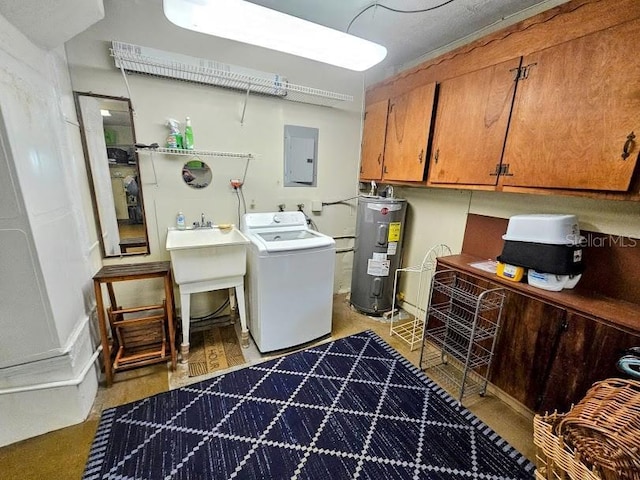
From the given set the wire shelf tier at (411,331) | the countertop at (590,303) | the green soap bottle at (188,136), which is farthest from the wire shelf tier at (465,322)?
the green soap bottle at (188,136)

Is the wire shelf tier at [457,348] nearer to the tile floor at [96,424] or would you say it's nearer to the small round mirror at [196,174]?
the tile floor at [96,424]

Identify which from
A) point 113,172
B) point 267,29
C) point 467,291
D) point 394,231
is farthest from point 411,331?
point 113,172

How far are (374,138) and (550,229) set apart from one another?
5.87 feet

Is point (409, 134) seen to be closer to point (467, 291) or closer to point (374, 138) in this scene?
point (374, 138)

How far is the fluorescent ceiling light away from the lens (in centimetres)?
124

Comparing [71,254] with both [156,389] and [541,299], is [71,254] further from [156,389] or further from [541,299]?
[541,299]

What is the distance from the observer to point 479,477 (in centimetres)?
135

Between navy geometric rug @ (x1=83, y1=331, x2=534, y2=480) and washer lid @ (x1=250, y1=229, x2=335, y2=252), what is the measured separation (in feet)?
3.15

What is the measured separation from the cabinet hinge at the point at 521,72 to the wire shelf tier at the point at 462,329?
4.27ft

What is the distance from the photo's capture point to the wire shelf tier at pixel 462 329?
1.80m

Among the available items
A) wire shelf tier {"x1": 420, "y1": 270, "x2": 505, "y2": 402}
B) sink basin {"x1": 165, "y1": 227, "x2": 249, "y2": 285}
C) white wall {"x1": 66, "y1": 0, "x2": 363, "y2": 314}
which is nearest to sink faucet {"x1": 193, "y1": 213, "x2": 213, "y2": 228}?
white wall {"x1": 66, "y1": 0, "x2": 363, "y2": 314}

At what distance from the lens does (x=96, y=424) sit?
5.15ft

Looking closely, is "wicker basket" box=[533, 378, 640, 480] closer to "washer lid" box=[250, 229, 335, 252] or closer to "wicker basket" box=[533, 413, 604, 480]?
"wicker basket" box=[533, 413, 604, 480]

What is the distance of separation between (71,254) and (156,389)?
1.05 metres
